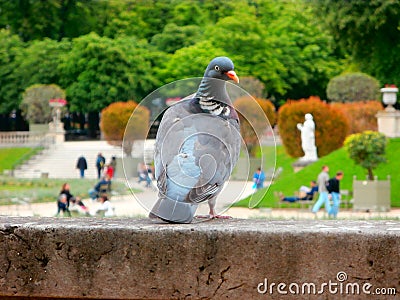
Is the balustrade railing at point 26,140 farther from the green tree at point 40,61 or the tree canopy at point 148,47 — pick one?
the green tree at point 40,61

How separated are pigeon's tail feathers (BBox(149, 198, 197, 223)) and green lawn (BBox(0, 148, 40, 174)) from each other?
41.3 metres

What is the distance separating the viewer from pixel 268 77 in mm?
56375

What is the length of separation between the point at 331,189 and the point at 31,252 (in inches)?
795

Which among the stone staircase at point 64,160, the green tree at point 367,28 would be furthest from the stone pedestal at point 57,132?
the green tree at point 367,28

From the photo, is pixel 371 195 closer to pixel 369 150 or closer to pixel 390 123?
pixel 369 150

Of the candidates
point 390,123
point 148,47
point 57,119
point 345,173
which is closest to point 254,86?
point 148,47

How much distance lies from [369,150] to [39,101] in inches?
1127

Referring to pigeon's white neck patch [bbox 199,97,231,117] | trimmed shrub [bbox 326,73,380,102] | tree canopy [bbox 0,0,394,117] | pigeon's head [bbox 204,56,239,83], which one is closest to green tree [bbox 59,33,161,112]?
tree canopy [bbox 0,0,394,117]

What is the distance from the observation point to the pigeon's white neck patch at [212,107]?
476 centimetres

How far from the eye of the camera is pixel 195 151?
454 cm

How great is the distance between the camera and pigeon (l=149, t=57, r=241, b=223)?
14.8 ft

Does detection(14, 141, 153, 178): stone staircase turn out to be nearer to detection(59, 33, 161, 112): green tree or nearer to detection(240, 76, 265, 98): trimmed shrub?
detection(59, 33, 161, 112): green tree

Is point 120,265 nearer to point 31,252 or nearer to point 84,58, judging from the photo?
point 31,252

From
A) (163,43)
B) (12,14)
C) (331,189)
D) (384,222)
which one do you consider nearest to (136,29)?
(163,43)
